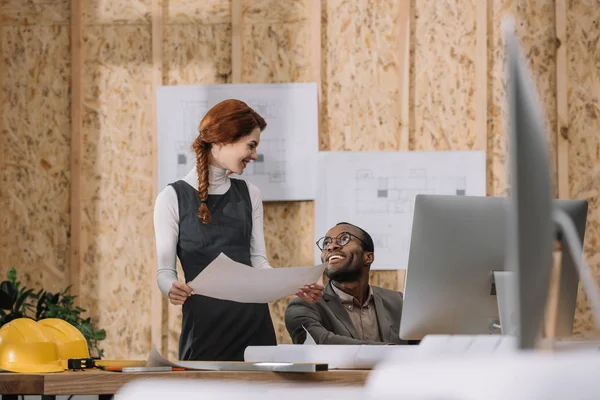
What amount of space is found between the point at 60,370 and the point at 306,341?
1084 millimetres

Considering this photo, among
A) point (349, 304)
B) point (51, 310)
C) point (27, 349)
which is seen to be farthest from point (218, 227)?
point (27, 349)

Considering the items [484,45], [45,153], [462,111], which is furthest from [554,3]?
[45,153]

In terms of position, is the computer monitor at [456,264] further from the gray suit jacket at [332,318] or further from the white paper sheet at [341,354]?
the gray suit jacket at [332,318]

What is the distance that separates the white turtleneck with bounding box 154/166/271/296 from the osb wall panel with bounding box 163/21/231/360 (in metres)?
1.02

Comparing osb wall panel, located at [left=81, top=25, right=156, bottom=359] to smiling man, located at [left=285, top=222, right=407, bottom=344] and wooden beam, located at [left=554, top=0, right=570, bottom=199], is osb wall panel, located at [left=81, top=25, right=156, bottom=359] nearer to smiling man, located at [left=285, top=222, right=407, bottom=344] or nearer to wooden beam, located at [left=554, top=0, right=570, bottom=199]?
smiling man, located at [left=285, top=222, right=407, bottom=344]

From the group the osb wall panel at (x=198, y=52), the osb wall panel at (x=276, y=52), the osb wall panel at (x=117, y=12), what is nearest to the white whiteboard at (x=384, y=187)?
the osb wall panel at (x=276, y=52)

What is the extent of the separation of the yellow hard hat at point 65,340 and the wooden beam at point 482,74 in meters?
2.80

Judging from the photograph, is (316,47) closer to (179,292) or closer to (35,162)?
(35,162)

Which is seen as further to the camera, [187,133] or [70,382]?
[187,133]

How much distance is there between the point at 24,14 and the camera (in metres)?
4.33

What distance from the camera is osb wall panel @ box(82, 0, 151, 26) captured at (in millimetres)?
4309

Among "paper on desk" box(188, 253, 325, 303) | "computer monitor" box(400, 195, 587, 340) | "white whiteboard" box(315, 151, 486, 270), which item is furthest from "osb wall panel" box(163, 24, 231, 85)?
"computer monitor" box(400, 195, 587, 340)

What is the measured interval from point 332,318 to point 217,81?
1.76m

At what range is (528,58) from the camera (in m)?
4.21
